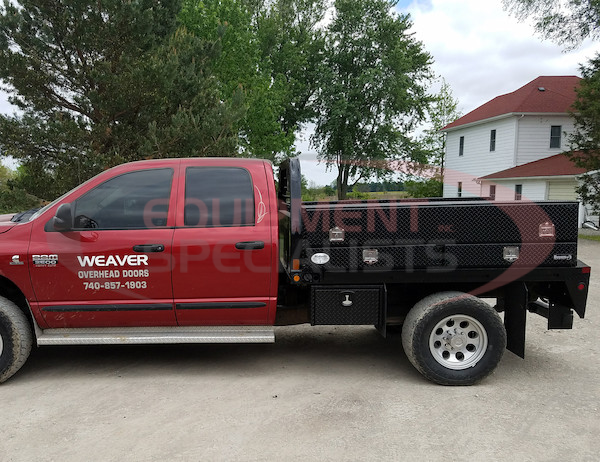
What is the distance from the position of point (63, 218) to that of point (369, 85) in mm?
37228

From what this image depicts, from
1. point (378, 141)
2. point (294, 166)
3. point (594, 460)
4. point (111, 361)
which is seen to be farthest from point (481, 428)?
point (378, 141)

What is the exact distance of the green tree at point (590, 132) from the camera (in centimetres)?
1859

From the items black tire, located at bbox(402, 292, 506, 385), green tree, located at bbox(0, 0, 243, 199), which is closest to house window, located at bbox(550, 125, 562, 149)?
green tree, located at bbox(0, 0, 243, 199)

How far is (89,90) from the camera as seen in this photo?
1309cm

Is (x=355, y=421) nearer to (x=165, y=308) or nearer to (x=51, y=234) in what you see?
(x=165, y=308)

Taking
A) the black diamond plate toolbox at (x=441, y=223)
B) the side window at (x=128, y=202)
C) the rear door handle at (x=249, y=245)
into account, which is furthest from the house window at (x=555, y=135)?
the side window at (x=128, y=202)

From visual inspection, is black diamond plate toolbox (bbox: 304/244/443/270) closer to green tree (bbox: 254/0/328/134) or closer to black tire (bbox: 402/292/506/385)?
black tire (bbox: 402/292/506/385)

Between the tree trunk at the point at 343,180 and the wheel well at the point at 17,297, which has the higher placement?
the tree trunk at the point at 343,180

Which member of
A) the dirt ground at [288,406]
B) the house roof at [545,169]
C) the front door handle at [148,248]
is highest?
the house roof at [545,169]

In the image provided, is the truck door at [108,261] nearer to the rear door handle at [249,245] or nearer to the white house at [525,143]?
the rear door handle at [249,245]

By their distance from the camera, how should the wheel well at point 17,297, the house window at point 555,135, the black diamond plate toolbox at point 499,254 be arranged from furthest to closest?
the house window at point 555,135 < the wheel well at point 17,297 < the black diamond plate toolbox at point 499,254

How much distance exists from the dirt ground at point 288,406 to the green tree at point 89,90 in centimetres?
842

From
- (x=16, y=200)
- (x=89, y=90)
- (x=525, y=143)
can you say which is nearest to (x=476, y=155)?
(x=525, y=143)

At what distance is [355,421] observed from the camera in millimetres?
3699
